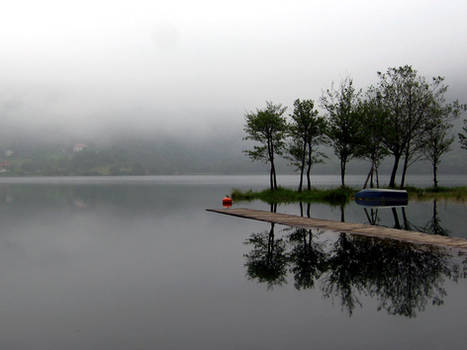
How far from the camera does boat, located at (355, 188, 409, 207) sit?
45.0m

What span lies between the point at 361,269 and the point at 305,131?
46505 millimetres

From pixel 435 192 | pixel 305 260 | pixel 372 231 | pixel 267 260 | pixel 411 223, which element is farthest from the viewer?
pixel 435 192

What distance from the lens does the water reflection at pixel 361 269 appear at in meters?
10.8

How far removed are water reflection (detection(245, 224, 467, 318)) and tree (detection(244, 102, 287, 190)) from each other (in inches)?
1547

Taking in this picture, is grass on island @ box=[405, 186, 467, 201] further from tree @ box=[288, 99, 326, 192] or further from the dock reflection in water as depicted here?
the dock reflection in water

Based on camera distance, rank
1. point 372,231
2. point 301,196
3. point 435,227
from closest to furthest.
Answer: point 372,231, point 435,227, point 301,196

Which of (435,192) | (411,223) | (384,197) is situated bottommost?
(411,223)

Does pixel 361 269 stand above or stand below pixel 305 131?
below

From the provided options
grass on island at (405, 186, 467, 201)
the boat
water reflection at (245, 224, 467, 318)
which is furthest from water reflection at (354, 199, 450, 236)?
grass on island at (405, 186, 467, 201)

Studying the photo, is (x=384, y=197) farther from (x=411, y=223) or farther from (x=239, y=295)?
(x=239, y=295)

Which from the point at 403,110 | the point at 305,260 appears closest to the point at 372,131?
the point at 403,110

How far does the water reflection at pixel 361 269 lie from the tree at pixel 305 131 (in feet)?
130

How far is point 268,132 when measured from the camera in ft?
194

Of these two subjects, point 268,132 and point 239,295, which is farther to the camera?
point 268,132
